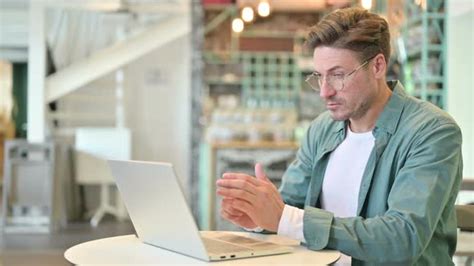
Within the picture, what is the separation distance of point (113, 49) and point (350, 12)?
7.49 m

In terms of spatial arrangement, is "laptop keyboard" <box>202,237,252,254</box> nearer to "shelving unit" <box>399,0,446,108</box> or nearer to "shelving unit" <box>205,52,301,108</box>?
"shelving unit" <box>399,0,446,108</box>

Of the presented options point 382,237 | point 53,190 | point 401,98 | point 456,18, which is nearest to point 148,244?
point 382,237

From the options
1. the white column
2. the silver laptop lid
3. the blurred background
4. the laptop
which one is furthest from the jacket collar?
the white column

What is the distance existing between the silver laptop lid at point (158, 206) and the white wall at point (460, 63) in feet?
13.3

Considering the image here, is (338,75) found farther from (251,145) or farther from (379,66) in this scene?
(251,145)

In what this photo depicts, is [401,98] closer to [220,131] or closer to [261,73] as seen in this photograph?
[220,131]

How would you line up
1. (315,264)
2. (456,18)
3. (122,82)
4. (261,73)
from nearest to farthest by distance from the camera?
(315,264)
(456,18)
(261,73)
(122,82)

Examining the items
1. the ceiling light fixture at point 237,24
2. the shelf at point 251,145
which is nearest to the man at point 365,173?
the shelf at point 251,145

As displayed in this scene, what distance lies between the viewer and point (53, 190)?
24.4ft

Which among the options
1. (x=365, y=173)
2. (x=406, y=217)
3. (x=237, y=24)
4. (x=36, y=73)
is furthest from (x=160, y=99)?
(x=406, y=217)

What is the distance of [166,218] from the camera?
1.64 meters

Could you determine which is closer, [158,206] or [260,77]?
[158,206]

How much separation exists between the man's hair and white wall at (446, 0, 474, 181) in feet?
12.1

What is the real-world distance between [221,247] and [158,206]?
203 millimetres
